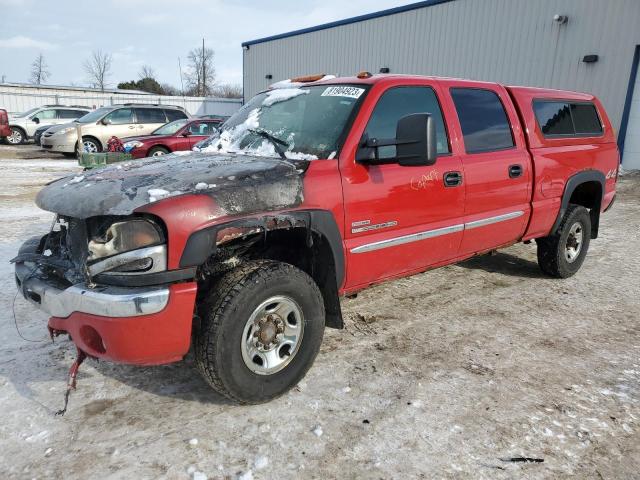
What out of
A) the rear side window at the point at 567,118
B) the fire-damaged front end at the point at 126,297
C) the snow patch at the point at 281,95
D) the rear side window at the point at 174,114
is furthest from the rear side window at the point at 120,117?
the fire-damaged front end at the point at 126,297

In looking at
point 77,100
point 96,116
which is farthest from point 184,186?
point 77,100

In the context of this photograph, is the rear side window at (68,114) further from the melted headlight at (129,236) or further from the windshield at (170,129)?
the melted headlight at (129,236)

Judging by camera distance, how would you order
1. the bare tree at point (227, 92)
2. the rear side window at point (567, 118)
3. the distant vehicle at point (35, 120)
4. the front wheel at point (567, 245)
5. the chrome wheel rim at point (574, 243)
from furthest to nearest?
1. the bare tree at point (227, 92)
2. the distant vehicle at point (35, 120)
3. the chrome wheel rim at point (574, 243)
4. the front wheel at point (567, 245)
5. the rear side window at point (567, 118)

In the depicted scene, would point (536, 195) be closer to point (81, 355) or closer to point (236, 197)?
point (236, 197)

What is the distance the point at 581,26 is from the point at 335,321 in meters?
14.8

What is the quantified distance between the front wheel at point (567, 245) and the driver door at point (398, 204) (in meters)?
1.65

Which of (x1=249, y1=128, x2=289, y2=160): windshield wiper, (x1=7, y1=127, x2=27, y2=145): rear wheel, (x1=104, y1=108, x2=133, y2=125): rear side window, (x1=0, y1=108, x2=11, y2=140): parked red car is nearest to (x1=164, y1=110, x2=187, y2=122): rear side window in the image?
(x1=104, y1=108, x2=133, y2=125): rear side window

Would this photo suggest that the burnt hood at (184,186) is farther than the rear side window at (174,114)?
No

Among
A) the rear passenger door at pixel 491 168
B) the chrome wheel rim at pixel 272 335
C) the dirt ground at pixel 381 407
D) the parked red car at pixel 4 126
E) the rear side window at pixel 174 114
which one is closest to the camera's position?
the dirt ground at pixel 381 407

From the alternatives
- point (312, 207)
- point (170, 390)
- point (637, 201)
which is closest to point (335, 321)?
point (312, 207)

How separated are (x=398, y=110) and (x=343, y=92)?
1.32 feet

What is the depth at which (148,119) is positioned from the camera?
15.5m

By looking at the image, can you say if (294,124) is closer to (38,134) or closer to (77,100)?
(38,134)

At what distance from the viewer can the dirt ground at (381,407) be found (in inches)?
89.6
